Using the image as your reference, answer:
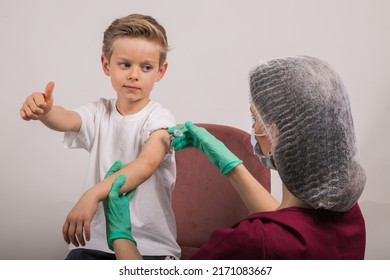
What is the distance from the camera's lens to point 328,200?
114 centimetres

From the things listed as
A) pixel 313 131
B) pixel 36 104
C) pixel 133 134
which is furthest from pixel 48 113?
pixel 313 131

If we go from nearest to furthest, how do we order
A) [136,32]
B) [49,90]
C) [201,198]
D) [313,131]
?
[313,131]
[49,90]
[136,32]
[201,198]

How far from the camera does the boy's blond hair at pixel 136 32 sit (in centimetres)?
135

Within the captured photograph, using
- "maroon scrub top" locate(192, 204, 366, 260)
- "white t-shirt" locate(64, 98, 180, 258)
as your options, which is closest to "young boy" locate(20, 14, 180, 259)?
"white t-shirt" locate(64, 98, 180, 258)

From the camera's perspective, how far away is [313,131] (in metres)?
1.12

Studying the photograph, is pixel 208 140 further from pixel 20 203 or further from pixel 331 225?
pixel 20 203

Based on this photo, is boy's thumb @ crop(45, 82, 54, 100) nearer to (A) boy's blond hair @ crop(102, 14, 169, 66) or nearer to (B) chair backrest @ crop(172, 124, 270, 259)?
(A) boy's blond hair @ crop(102, 14, 169, 66)

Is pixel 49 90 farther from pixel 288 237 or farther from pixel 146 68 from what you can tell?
pixel 288 237

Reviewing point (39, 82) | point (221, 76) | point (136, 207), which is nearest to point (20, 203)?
point (39, 82)

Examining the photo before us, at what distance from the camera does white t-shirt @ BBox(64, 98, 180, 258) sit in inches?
55.3

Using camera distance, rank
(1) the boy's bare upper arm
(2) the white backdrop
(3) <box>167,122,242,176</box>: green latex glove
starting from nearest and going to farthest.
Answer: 1. (1) the boy's bare upper arm
2. (3) <box>167,122,242,176</box>: green latex glove
3. (2) the white backdrop

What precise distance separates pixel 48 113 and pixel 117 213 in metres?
0.30

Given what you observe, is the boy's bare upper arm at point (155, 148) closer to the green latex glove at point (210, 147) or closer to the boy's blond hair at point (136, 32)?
the green latex glove at point (210, 147)

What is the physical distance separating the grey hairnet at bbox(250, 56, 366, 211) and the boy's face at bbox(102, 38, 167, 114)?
333 millimetres
